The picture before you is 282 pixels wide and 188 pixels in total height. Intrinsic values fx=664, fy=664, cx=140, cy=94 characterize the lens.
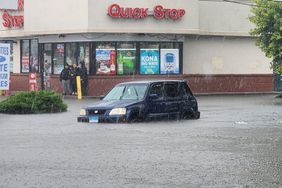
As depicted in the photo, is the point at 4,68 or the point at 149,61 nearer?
the point at 4,68

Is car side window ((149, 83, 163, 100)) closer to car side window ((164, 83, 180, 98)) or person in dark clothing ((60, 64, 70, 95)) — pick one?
car side window ((164, 83, 180, 98))

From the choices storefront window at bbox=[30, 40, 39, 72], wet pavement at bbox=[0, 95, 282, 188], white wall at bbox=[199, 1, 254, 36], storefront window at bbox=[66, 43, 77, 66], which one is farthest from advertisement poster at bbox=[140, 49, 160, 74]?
wet pavement at bbox=[0, 95, 282, 188]

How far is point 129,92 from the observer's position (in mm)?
20938

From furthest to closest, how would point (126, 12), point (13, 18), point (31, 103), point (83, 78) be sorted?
point (13, 18) → point (83, 78) → point (126, 12) → point (31, 103)

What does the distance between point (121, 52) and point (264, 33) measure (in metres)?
8.02

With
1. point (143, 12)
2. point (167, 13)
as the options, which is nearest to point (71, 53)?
point (143, 12)

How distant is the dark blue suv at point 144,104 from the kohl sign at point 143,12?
1496 centimetres

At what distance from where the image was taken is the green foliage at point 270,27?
35.8 meters

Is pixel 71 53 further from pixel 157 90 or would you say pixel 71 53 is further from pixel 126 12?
pixel 157 90

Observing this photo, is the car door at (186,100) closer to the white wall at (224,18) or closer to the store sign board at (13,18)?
the white wall at (224,18)

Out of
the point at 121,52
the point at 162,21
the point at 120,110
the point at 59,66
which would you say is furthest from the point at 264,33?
the point at 120,110

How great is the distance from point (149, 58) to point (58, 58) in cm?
544

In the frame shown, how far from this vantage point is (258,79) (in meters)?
43.2

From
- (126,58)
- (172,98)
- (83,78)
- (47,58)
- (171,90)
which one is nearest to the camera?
(172,98)
